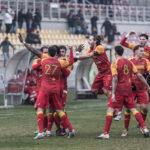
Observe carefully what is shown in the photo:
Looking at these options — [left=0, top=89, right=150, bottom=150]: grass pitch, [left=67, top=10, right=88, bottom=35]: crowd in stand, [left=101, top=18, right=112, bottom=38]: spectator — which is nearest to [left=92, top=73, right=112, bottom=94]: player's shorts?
[left=0, top=89, right=150, bottom=150]: grass pitch

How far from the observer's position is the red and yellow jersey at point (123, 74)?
36.4 feet

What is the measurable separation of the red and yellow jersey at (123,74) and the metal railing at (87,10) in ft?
79.8

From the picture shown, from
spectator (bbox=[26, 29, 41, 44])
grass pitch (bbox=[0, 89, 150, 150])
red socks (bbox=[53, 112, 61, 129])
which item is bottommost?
grass pitch (bbox=[0, 89, 150, 150])

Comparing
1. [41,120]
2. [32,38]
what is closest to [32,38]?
[32,38]

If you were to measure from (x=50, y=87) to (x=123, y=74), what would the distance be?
1.41 m

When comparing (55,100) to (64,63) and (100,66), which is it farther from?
(100,66)

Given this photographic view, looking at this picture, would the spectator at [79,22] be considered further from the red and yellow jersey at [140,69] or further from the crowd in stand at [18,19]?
the red and yellow jersey at [140,69]

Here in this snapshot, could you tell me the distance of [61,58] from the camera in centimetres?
1213

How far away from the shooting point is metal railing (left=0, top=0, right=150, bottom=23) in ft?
120

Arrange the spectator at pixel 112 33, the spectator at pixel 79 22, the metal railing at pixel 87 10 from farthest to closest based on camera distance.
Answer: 1. the spectator at pixel 112 33
2. the metal railing at pixel 87 10
3. the spectator at pixel 79 22

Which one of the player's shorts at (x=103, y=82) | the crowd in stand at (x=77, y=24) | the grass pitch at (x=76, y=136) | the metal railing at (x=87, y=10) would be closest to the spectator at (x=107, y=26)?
the crowd in stand at (x=77, y=24)

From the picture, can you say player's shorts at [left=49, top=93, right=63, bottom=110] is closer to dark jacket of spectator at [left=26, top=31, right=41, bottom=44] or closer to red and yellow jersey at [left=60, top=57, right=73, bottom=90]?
red and yellow jersey at [left=60, top=57, right=73, bottom=90]

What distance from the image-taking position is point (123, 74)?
440 inches

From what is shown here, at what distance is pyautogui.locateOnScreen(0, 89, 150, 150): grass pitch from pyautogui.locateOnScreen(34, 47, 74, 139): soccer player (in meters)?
0.46
